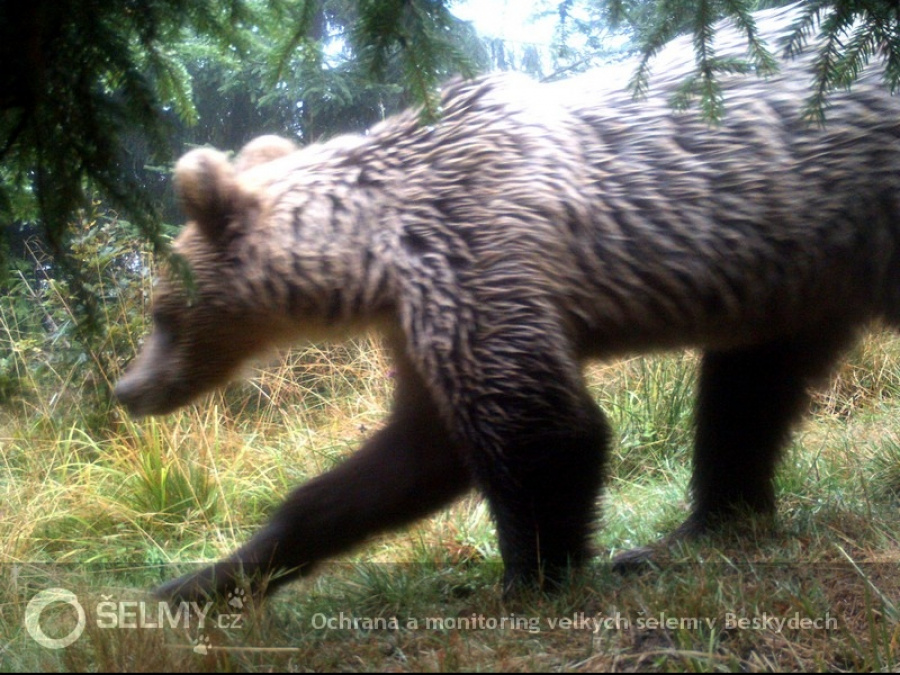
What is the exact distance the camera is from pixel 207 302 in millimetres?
3742

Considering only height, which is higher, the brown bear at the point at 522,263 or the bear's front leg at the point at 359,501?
the brown bear at the point at 522,263

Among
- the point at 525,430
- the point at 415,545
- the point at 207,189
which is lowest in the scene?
the point at 415,545

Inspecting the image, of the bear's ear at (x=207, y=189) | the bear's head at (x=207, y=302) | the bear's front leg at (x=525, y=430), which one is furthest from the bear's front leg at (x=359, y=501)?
the bear's ear at (x=207, y=189)

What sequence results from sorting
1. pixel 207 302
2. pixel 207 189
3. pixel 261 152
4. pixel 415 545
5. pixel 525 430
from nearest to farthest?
1. pixel 525 430
2. pixel 207 189
3. pixel 207 302
4. pixel 415 545
5. pixel 261 152

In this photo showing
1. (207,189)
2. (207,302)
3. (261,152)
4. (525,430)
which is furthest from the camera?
(261,152)

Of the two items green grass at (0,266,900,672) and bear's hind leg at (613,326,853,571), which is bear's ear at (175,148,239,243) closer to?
green grass at (0,266,900,672)

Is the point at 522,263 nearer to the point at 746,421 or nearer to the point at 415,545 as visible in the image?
the point at 415,545

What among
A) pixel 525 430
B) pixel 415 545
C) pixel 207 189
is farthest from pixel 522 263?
pixel 415 545

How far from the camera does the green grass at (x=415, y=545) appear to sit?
2.72 metres

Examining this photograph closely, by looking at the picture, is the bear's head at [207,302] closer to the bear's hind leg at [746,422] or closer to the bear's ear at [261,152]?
the bear's ear at [261,152]

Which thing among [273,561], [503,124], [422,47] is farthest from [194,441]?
[422,47]

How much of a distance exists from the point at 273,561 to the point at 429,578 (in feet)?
2.04

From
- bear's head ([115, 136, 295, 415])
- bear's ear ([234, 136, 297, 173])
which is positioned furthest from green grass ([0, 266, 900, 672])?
bear's ear ([234, 136, 297, 173])

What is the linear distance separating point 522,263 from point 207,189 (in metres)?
1.32
